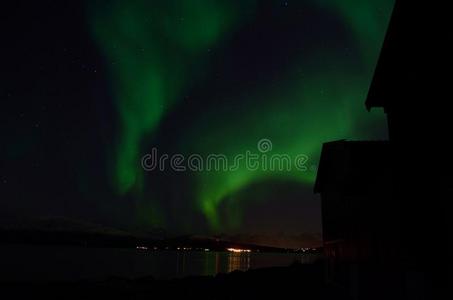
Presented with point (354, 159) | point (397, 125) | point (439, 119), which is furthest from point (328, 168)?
point (439, 119)

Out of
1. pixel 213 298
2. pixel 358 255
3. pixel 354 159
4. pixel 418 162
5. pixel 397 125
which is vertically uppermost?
pixel 354 159

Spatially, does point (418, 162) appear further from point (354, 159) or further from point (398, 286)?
point (398, 286)

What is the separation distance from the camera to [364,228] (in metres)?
17.3

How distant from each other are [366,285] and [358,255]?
2.29m

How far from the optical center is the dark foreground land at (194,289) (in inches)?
1028

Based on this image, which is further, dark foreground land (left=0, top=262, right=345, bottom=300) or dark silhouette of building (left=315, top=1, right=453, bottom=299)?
dark foreground land (left=0, top=262, right=345, bottom=300)

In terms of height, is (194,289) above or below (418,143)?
below

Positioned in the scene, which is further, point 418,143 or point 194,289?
point 194,289

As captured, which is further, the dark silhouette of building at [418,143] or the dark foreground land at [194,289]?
the dark foreground land at [194,289]

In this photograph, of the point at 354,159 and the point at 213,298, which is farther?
the point at 213,298

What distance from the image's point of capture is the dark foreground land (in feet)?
85.7

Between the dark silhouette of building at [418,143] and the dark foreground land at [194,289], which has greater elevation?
the dark silhouette of building at [418,143]

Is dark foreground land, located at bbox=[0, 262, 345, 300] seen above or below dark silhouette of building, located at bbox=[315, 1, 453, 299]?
below

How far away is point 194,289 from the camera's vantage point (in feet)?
100
